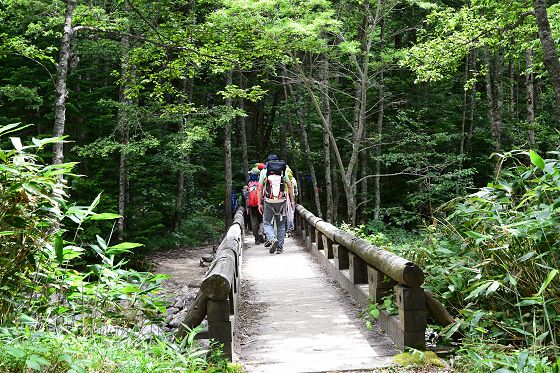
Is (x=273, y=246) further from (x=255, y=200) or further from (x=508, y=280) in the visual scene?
(x=508, y=280)

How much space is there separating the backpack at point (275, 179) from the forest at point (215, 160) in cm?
234

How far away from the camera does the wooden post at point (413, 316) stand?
5195 mm

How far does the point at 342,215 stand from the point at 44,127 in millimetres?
16973

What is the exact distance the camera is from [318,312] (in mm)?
7262

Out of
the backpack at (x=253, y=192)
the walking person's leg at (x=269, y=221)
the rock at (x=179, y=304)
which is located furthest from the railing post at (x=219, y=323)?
the backpack at (x=253, y=192)

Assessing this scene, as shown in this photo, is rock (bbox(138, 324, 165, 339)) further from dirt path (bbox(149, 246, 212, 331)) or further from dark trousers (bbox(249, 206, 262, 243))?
dark trousers (bbox(249, 206, 262, 243))

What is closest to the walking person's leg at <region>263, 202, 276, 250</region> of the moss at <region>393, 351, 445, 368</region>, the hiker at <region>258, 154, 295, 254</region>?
the hiker at <region>258, 154, 295, 254</region>

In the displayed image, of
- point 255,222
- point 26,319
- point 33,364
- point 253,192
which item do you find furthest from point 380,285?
point 255,222

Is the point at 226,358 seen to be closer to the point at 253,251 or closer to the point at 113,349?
the point at 113,349

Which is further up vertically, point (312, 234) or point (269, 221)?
point (269, 221)

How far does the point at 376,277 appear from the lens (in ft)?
21.4

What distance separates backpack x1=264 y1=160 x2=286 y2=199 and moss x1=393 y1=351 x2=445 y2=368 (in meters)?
7.00

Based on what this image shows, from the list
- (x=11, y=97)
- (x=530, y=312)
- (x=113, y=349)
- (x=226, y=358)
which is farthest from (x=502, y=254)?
(x=11, y=97)

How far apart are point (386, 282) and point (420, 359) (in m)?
1.62
